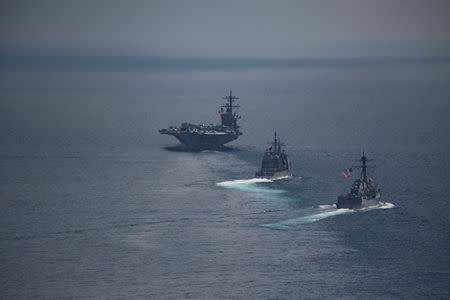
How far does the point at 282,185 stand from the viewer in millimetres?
141625

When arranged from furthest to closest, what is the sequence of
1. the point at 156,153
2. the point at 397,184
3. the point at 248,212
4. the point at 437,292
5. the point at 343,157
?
1. the point at 156,153
2. the point at 343,157
3. the point at 397,184
4. the point at 248,212
5. the point at 437,292

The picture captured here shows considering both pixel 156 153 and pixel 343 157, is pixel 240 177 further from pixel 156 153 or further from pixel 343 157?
pixel 156 153

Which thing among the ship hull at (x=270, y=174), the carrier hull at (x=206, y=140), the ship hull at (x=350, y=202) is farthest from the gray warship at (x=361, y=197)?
the carrier hull at (x=206, y=140)

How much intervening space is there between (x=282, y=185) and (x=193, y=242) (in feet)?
127

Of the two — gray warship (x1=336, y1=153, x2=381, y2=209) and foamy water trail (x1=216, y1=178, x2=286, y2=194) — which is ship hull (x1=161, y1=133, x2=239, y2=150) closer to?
foamy water trail (x1=216, y1=178, x2=286, y2=194)

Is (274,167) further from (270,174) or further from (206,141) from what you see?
(206,141)

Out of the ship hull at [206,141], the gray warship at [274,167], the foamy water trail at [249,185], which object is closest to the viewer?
the foamy water trail at [249,185]

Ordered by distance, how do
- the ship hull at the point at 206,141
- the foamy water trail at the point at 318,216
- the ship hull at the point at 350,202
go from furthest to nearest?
1. the ship hull at the point at 206,141
2. the ship hull at the point at 350,202
3. the foamy water trail at the point at 318,216

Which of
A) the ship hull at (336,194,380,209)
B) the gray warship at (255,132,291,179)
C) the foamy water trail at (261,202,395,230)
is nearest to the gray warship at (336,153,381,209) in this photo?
Result: the ship hull at (336,194,380,209)

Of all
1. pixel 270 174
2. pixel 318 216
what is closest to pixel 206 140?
pixel 270 174

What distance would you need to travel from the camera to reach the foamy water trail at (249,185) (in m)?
137

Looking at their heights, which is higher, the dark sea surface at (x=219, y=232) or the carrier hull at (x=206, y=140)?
the carrier hull at (x=206, y=140)

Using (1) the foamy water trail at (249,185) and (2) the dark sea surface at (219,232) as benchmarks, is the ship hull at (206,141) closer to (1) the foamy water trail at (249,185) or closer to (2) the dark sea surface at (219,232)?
(2) the dark sea surface at (219,232)

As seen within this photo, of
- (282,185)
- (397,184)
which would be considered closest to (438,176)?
(397,184)
